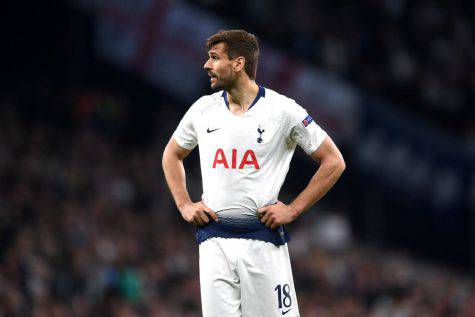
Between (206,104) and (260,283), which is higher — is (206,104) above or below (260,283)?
above

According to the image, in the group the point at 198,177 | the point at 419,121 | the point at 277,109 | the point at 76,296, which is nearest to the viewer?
the point at 277,109

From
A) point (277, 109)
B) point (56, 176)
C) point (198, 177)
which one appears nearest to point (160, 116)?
point (198, 177)

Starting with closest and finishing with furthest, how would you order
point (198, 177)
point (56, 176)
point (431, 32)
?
point (56, 176), point (198, 177), point (431, 32)

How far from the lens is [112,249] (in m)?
14.4

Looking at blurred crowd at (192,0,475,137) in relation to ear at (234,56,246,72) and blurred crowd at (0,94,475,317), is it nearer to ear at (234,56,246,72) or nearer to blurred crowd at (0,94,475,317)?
blurred crowd at (0,94,475,317)

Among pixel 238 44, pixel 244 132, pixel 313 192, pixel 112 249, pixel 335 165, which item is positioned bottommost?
pixel 112 249

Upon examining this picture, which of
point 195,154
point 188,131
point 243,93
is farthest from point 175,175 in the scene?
point 195,154

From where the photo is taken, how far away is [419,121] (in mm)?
20969

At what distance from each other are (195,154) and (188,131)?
43.3 feet

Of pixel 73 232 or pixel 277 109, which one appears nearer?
pixel 277 109

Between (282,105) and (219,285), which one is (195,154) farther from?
(219,285)

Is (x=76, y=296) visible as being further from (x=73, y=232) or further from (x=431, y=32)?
(x=431, y=32)

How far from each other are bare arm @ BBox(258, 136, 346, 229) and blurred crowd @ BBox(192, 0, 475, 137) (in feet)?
43.4

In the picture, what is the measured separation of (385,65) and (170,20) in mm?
6140
